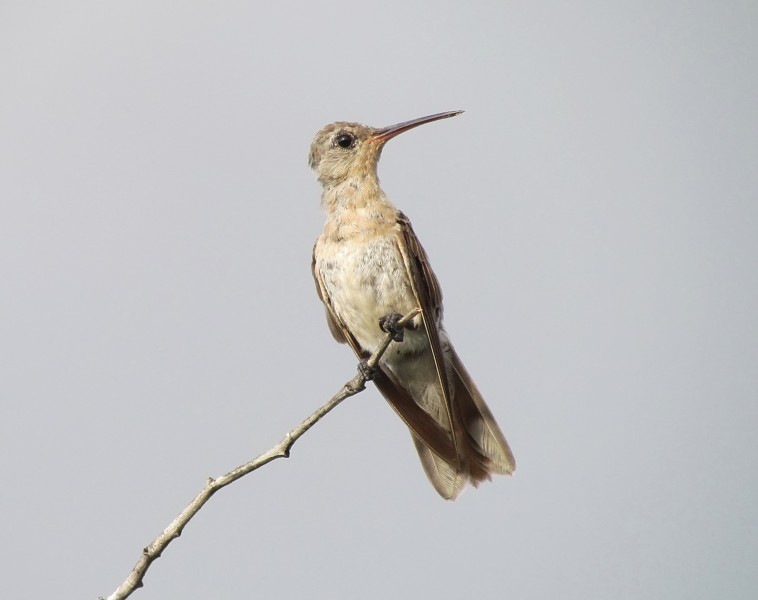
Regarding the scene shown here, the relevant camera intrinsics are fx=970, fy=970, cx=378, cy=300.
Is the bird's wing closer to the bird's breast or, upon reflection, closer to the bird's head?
the bird's breast

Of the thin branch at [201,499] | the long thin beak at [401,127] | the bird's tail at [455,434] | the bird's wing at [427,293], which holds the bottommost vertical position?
the thin branch at [201,499]

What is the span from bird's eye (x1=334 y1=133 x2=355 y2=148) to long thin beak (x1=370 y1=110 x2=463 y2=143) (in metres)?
0.17

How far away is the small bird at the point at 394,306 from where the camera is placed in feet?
20.2

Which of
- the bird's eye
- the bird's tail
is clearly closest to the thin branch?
the bird's tail

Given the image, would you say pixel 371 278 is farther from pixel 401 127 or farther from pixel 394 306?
pixel 401 127

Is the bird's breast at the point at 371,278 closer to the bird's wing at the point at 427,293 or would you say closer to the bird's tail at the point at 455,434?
the bird's wing at the point at 427,293

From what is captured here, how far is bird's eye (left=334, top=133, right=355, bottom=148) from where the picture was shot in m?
6.74

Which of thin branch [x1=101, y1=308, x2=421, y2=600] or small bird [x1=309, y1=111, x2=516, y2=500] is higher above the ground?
small bird [x1=309, y1=111, x2=516, y2=500]

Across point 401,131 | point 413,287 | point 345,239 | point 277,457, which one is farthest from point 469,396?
point 277,457

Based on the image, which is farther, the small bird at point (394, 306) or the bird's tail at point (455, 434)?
the bird's tail at point (455, 434)

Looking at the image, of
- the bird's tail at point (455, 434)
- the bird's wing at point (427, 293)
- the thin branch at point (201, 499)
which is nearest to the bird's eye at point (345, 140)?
the bird's wing at point (427, 293)

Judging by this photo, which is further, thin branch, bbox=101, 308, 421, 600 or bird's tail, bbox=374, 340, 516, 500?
bird's tail, bbox=374, 340, 516, 500

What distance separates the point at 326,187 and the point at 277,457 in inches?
137

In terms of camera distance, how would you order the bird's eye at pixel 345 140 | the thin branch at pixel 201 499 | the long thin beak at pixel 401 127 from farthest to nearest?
the bird's eye at pixel 345 140
the long thin beak at pixel 401 127
the thin branch at pixel 201 499
